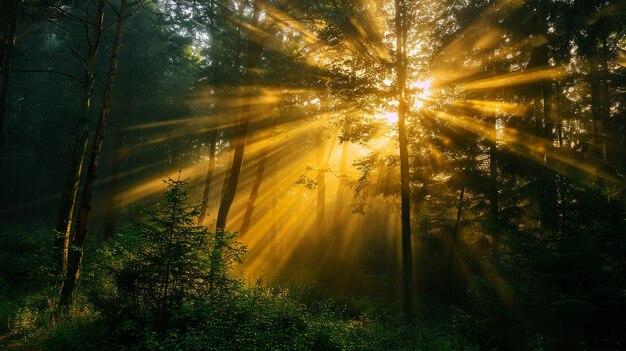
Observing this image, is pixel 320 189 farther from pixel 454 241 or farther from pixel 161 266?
pixel 161 266

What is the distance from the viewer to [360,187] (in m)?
17.4

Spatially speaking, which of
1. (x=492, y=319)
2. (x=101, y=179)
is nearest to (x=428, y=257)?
(x=492, y=319)

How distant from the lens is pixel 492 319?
9.54 meters

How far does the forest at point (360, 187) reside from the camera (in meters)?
7.57

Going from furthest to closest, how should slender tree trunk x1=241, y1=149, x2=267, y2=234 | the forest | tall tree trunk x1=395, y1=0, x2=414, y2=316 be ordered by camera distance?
1. slender tree trunk x1=241, y1=149, x2=267, y2=234
2. tall tree trunk x1=395, y1=0, x2=414, y2=316
3. the forest

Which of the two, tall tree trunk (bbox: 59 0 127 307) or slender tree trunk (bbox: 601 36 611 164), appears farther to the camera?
slender tree trunk (bbox: 601 36 611 164)

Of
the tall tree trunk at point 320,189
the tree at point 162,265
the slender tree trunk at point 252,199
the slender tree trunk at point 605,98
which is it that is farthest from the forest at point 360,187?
the slender tree trunk at point 252,199

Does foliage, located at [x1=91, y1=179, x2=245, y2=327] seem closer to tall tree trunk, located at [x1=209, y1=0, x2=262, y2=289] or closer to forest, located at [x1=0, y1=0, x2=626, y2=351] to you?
forest, located at [x1=0, y1=0, x2=626, y2=351]

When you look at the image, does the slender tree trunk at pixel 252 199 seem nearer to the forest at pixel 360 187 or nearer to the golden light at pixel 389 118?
the forest at pixel 360 187

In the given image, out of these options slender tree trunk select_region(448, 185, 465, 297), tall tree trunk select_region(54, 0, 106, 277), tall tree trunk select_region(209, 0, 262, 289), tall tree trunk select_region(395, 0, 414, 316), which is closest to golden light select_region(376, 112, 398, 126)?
tall tree trunk select_region(395, 0, 414, 316)

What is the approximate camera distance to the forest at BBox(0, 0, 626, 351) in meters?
7.57

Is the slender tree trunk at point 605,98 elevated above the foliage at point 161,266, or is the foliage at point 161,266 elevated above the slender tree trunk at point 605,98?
the slender tree trunk at point 605,98

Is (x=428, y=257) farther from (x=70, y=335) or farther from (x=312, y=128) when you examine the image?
(x=70, y=335)

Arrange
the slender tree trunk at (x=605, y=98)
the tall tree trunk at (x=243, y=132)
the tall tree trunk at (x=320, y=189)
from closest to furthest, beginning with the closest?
the tall tree trunk at (x=243, y=132) < the slender tree trunk at (x=605, y=98) < the tall tree trunk at (x=320, y=189)
